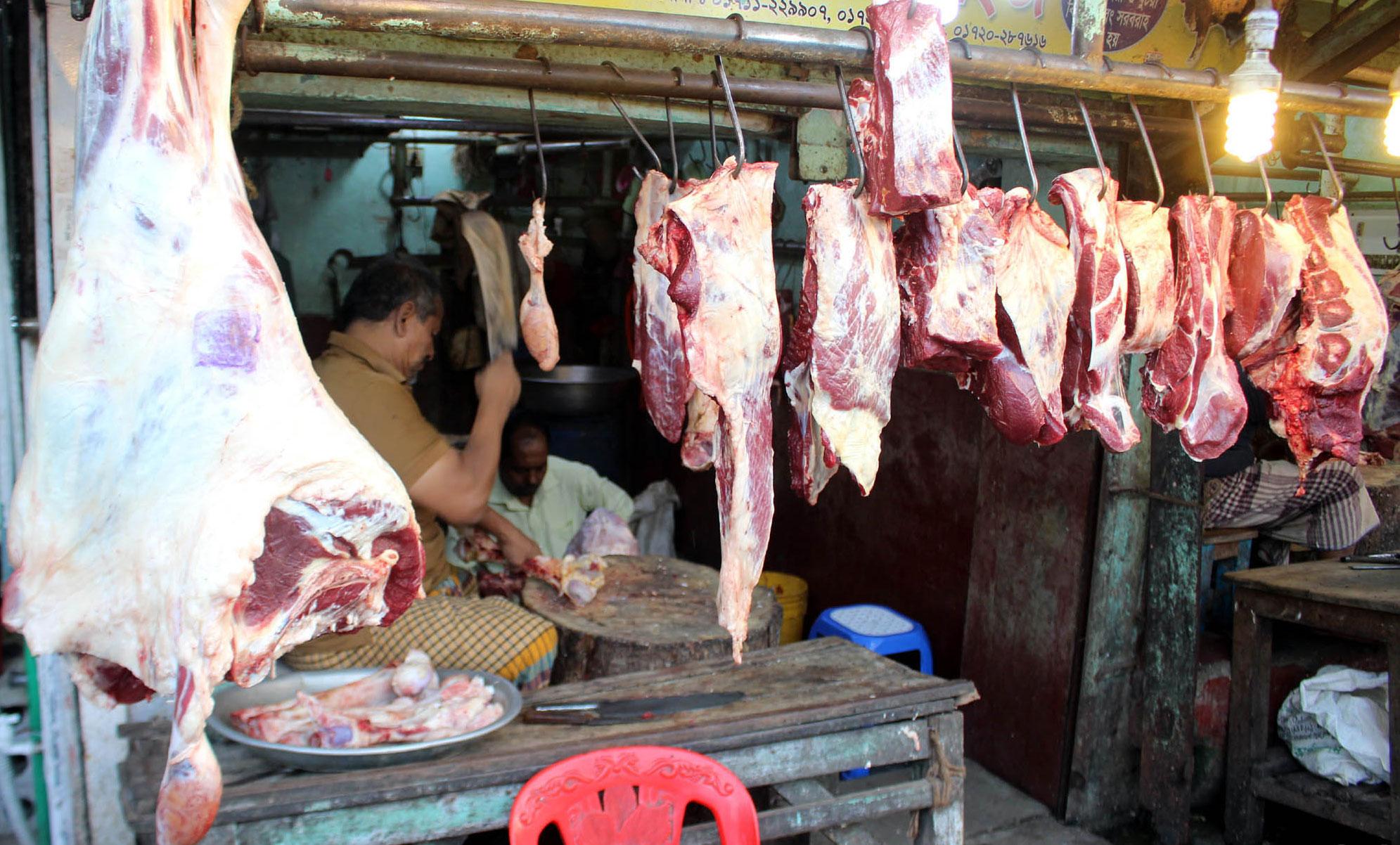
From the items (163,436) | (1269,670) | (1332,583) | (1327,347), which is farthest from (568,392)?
(163,436)

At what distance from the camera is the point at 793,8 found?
3213 millimetres

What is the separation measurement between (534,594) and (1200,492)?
310 cm

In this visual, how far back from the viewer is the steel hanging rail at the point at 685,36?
6.12 ft

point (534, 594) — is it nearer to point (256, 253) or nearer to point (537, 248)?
Answer: point (537, 248)

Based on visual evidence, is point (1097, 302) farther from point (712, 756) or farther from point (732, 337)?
point (712, 756)

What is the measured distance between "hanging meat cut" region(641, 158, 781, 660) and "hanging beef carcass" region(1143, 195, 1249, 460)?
132 cm

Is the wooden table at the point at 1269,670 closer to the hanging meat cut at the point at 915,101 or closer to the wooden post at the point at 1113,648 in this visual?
the wooden post at the point at 1113,648

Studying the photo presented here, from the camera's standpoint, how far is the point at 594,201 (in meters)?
8.59

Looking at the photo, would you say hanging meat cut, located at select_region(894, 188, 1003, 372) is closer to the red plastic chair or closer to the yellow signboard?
the yellow signboard

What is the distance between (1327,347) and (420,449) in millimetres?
3182

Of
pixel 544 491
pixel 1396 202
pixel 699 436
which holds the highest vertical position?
pixel 1396 202

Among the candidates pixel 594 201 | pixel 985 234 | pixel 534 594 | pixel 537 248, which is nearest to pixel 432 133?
pixel 594 201

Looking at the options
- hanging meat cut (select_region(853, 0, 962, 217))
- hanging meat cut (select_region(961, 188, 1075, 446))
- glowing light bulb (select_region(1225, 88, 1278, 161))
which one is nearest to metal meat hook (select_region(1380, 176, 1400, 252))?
glowing light bulb (select_region(1225, 88, 1278, 161))

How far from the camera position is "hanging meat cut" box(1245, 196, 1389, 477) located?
288cm
